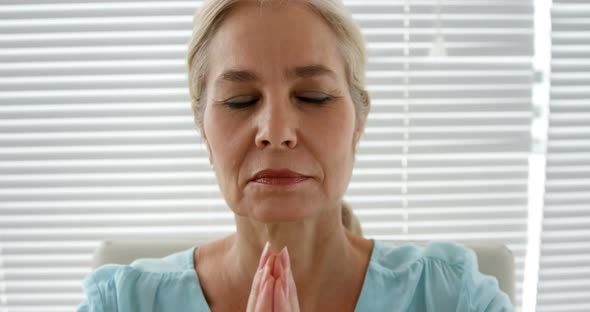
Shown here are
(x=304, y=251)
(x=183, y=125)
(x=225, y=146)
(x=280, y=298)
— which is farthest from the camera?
(x=183, y=125)

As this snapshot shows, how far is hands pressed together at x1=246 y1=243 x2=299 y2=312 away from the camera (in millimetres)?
958

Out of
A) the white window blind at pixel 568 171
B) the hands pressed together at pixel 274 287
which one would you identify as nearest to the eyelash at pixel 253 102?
the hands pressed together at pixel 274 287

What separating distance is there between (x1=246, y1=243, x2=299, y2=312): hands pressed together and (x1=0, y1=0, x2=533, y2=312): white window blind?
3.59ft

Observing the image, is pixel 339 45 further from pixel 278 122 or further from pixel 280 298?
pixel 280 298

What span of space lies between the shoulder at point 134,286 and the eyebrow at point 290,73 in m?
0.45

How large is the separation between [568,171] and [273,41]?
4.96 feet

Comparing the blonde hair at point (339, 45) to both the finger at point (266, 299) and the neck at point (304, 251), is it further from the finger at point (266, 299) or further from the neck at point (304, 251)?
the finger at point (266, 299)

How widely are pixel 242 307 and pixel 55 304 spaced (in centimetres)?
127

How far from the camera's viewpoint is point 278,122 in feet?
3.36

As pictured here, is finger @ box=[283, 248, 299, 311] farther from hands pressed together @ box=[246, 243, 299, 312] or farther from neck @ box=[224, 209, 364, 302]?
neck @ box=[224, 209, 364, 302]

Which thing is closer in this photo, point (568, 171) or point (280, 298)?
point (280, 298)

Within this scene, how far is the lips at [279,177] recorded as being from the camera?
3.38ft

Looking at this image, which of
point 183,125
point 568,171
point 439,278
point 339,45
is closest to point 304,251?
point 439,278

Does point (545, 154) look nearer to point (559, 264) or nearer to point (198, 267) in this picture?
point (559, 264)
